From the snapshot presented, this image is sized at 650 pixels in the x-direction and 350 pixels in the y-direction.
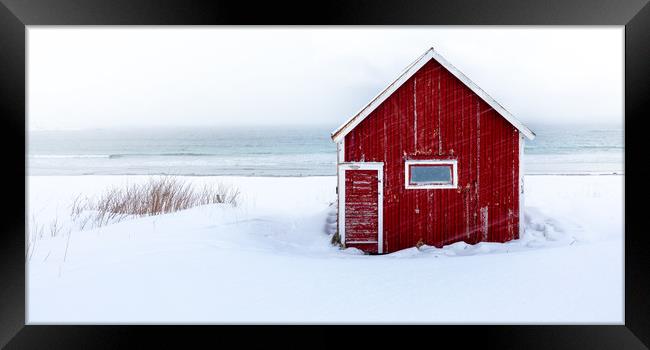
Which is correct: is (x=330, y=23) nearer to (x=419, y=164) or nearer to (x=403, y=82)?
(x=403, y=82)

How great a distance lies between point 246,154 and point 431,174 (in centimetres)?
3725

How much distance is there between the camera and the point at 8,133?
3.72m

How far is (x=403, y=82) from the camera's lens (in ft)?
31.7

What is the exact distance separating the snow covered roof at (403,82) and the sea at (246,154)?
2371cm

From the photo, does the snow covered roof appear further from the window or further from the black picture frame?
the black picture frame

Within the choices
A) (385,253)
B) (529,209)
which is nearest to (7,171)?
(385,253)

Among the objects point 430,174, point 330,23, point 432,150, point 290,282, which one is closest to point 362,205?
point 430,174

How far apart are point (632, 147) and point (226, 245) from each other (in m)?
5.21

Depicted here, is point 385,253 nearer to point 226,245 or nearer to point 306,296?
point 226,245

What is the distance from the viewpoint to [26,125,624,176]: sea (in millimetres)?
35469

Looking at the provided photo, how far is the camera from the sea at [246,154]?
3547 cm

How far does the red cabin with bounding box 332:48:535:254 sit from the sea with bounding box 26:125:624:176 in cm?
2363

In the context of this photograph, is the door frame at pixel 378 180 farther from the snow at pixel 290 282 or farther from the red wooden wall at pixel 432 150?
the snow at pixel 290 282

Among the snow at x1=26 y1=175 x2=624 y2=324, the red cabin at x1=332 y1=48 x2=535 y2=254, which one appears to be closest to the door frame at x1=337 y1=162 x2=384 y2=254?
the red cabin at x1=332 y1=48 x2=535 y2=254
